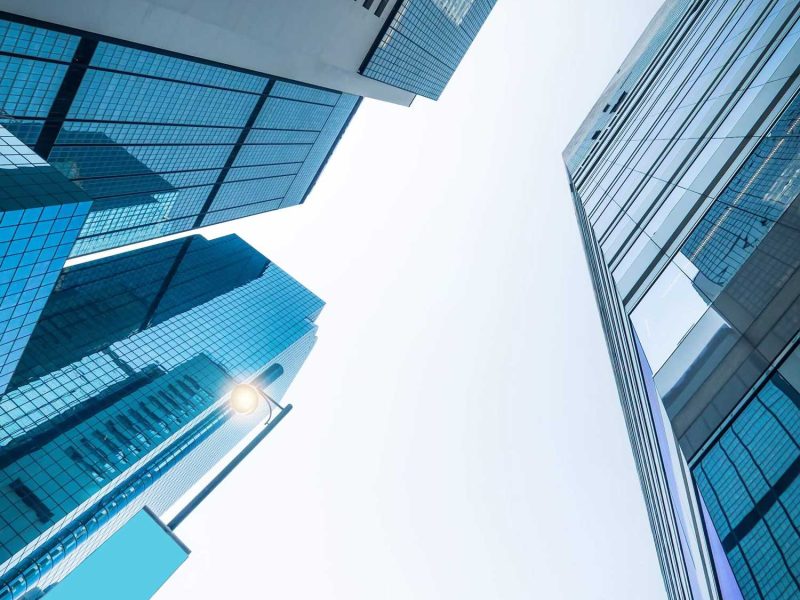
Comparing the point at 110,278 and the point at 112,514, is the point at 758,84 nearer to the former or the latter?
the point at 112,514

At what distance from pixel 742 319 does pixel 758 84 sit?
7.72 meters

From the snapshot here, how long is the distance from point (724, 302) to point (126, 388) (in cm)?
10462

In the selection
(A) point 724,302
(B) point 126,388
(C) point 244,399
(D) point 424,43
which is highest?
(D) point 424,43

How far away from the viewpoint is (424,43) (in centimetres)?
7694

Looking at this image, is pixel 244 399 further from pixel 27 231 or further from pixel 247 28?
pixel 247 28

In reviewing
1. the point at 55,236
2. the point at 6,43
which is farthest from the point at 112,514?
the point at 6,43

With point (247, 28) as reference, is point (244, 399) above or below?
below

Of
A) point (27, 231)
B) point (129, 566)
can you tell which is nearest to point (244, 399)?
point (27, 231)

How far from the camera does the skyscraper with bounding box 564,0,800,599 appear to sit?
10.0 m

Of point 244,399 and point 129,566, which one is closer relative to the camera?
point 244,399

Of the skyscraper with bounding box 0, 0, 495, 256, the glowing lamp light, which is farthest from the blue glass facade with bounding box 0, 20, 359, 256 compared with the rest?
the glowing lamp light

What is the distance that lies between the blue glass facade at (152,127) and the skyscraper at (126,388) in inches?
1017

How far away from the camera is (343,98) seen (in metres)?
106

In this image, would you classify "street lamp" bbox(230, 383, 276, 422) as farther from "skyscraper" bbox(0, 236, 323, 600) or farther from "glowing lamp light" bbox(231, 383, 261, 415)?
"skyscraper" bbox(0, 236, 323, 600)
